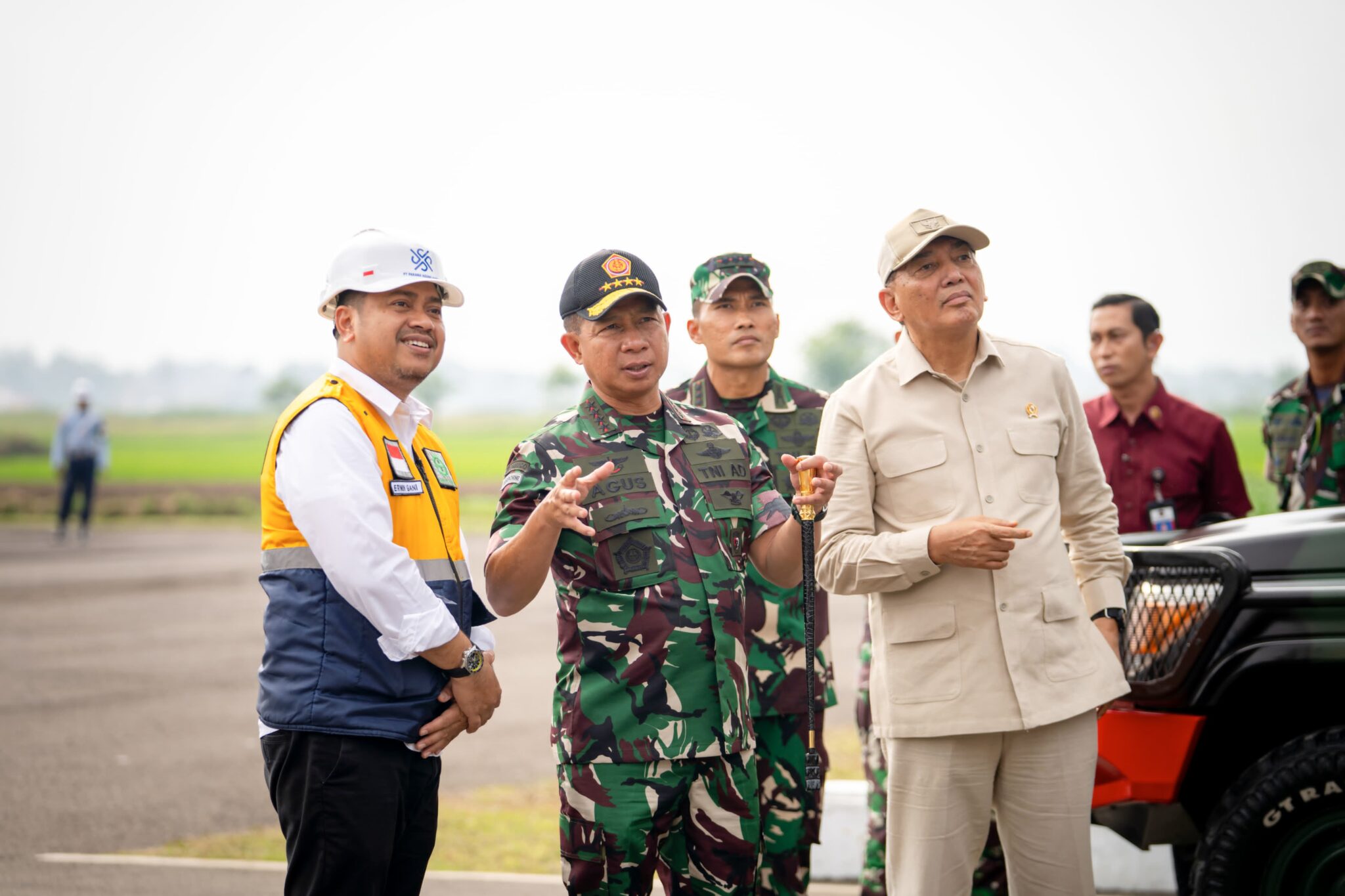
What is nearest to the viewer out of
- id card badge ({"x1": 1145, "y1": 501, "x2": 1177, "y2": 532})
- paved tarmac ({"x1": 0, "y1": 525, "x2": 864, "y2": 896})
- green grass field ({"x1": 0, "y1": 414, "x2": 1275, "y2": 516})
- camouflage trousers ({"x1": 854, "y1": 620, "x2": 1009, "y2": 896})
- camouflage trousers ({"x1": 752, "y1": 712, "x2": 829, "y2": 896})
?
camouflage trousers ({"x1": 752, "y1": 712, "x2": 829, "y2": 896})

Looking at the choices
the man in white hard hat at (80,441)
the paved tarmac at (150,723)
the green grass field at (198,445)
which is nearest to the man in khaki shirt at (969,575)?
the paved tarmac at (150,723)

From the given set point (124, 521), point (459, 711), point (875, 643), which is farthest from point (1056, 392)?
point (124, 521)

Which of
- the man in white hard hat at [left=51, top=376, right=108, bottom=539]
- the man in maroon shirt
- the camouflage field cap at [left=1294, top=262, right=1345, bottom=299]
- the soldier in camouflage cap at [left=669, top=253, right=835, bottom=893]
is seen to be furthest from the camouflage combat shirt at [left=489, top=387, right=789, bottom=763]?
the man in white hard hat at [left=51, top=376, right=108, bottom=539]

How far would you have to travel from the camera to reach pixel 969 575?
9.91 ft

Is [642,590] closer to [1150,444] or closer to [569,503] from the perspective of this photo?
[569,503]

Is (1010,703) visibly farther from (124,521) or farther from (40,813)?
(124,521)

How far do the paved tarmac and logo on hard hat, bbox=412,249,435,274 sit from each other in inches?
112

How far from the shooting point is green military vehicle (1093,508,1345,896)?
3109mm

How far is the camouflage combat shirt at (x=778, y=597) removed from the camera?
153 inches

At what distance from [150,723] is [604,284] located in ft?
20.9

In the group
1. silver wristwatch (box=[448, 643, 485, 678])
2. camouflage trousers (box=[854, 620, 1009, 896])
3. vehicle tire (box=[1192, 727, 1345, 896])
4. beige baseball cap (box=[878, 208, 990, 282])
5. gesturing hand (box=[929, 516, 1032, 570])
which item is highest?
beige baseball cap (box=[878, 208, 990, 282])

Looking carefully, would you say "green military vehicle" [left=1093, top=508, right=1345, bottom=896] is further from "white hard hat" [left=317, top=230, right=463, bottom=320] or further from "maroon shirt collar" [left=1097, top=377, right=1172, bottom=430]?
"white hard hat" [left=317, top=230, right=463, bottom=320]

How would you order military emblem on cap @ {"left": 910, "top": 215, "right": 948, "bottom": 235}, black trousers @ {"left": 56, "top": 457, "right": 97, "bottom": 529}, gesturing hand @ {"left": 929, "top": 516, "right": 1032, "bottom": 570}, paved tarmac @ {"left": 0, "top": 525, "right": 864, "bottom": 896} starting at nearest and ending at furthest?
gesturing hand @ {"left": 929, "top": 516, "right": 1032, "bottom": 570}, military emblem on cap @ {"left": 910, "top": 215, "right": 948, "bottom": 235}, paved tarmac @ {"left": 0, "top": 525, "right": 864, "bottom": 896}, black trousers @ {"left": 56, "top": 457, "right": 97, "bottom": 529}

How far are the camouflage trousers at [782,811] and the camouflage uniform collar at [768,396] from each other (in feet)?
3.78
